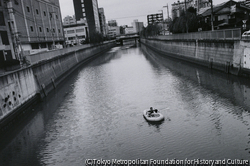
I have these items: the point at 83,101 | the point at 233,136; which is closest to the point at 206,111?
the point at 233,136

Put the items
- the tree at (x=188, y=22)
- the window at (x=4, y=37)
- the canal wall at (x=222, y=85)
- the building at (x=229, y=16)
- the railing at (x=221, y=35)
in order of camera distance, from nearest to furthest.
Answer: the canal wall at (x=222, y=85) → the railing at (x=221, y=35) → the window at (x=4, y=37) → the tree at (x=188, y=22) → the building at (x=229, y=16)

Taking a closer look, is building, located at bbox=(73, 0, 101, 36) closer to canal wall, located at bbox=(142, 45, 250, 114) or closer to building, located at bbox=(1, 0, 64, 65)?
building, located at bbox=(1, 0, 64, 65)

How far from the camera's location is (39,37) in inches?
2427

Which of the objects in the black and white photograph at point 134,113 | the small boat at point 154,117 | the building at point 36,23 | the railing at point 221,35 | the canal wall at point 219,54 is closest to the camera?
the black and white photograph at point 134,113

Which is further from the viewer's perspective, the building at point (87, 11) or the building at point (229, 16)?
the building at point (87, 11)

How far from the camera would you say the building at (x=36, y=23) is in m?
52.0

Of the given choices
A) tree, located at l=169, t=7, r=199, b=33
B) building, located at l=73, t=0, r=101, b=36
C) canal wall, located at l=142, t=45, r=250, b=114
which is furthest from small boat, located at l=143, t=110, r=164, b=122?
building, located at l=73, t=0, r=101, b=36

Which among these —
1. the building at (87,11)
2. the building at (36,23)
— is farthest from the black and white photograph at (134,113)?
the building at (87,11)

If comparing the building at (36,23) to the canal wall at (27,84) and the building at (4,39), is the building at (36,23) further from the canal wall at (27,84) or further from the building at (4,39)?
the canal wall at (27,84)

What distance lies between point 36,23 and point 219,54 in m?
48.9

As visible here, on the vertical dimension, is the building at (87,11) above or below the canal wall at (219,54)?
above

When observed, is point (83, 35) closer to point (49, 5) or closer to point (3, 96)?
point (49, 5)

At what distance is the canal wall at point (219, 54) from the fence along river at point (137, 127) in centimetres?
153

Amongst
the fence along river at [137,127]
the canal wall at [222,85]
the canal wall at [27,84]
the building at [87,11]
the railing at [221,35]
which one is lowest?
the fence along river at [137,127]
